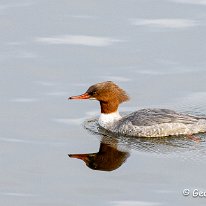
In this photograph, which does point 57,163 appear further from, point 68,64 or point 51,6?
point 51,6

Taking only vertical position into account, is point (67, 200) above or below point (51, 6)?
below

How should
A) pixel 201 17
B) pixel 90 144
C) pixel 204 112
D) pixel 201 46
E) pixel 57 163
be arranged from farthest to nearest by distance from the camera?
1. pixel 201 17
2. pixel 201 46
3. pixel 204 112
4. pixel 90 144
5. pixel 57 163

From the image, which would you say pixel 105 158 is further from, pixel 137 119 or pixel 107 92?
pixel 107 92

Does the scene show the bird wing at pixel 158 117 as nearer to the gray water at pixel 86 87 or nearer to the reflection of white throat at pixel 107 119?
the gray water at pixel 86 87

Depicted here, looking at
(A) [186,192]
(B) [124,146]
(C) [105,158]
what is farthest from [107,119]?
(A) [186,192]

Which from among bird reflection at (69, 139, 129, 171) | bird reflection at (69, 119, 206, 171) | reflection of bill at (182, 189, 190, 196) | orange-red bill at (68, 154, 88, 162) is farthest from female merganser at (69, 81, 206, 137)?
reflection of bill at (182, 189, 190, 196)

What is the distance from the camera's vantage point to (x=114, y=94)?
16.4 m

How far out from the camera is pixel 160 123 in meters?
15.7

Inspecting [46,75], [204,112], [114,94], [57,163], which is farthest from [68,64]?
[57,163]

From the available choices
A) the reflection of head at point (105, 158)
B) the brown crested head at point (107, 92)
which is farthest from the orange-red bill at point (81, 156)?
the brown crested head at point (107, 92)

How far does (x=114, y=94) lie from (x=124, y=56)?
2.42m

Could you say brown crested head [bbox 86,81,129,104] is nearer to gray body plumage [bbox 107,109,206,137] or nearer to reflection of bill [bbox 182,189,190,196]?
gray body plumage [bbox 107,109,206,137]

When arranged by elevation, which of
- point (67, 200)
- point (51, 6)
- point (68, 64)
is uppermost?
point (51, 6)

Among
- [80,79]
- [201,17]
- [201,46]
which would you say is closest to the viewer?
[80,79]
